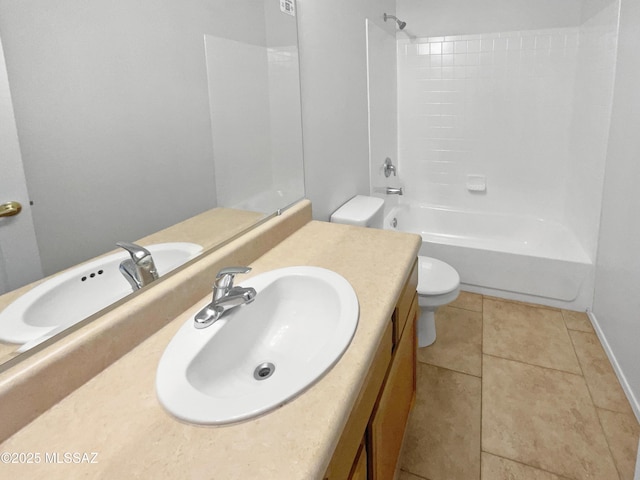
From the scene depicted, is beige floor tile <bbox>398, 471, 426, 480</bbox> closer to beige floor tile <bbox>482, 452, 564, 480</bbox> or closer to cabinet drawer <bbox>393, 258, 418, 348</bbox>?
beige floor tile <bbox>482, 452, 564, 480</bbox>

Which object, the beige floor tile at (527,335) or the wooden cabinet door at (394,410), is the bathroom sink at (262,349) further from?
the beige floor tile at (527,335)

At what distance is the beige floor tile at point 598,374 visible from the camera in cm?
183

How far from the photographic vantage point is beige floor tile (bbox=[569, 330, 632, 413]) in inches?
72.2

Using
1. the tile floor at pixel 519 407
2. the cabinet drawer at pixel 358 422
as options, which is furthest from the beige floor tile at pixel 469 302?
the cabinet drawer at pixel 358 422

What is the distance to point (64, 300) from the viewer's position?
0.84 meters

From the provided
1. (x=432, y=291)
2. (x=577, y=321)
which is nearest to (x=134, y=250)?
(x=432, y=291)

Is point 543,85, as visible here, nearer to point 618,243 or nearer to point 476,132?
point 476,132

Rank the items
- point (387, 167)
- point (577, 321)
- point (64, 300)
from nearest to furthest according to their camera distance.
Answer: point (64, 300) → point (577, 321) → point (387, 167)

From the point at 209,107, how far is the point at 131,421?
2.91 feet

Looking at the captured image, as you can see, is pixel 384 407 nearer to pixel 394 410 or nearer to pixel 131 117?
pixel 394 410

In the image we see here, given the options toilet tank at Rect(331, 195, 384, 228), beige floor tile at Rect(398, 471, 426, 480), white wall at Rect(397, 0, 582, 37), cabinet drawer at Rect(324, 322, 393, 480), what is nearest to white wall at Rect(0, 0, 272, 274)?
cabinet drawer at Rect(324, 322, 393, 480)

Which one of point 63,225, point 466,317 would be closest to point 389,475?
point 63,225

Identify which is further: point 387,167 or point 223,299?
point 387,167

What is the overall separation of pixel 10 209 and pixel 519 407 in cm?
202
